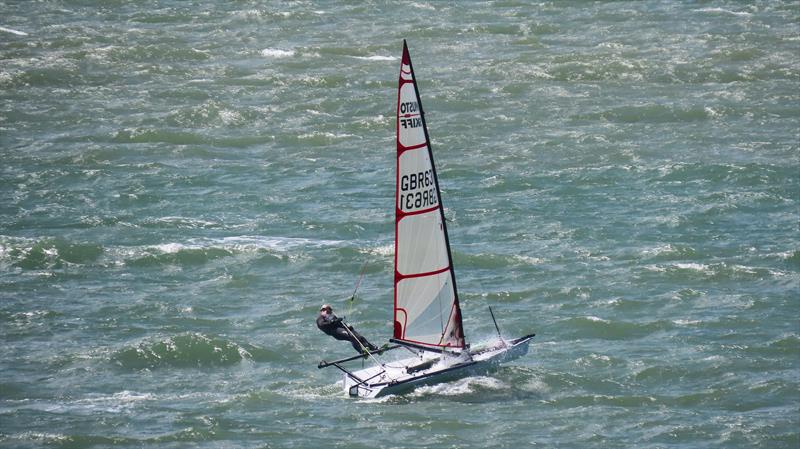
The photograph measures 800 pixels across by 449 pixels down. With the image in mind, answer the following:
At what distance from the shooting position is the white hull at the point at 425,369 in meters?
31.2

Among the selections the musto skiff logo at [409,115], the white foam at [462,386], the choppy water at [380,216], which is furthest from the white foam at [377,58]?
the musto skiff logo at [409,115]

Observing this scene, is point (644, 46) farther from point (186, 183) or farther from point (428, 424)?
point (428, 424)

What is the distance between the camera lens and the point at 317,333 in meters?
36.5

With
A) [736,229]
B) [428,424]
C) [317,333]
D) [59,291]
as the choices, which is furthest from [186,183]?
[428,424]

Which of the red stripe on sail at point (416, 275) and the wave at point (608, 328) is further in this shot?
the wave at point (608, 328)

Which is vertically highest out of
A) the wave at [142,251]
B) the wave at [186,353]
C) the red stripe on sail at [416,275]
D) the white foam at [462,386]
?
the red stripe on sail at [416,275]

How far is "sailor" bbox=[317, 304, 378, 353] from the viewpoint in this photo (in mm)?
31219

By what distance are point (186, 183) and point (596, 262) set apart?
1576 cm

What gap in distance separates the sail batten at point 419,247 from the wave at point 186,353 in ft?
16.6

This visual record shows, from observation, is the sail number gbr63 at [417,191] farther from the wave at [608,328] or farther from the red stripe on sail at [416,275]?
the wave at [608,328]

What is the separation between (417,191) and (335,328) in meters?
3.59

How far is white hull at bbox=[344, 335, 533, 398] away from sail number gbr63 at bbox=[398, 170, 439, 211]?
364 cm

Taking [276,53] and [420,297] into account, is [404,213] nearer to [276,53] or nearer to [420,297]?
[420,297]

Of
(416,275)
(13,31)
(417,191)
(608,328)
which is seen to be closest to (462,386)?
(416,275)
